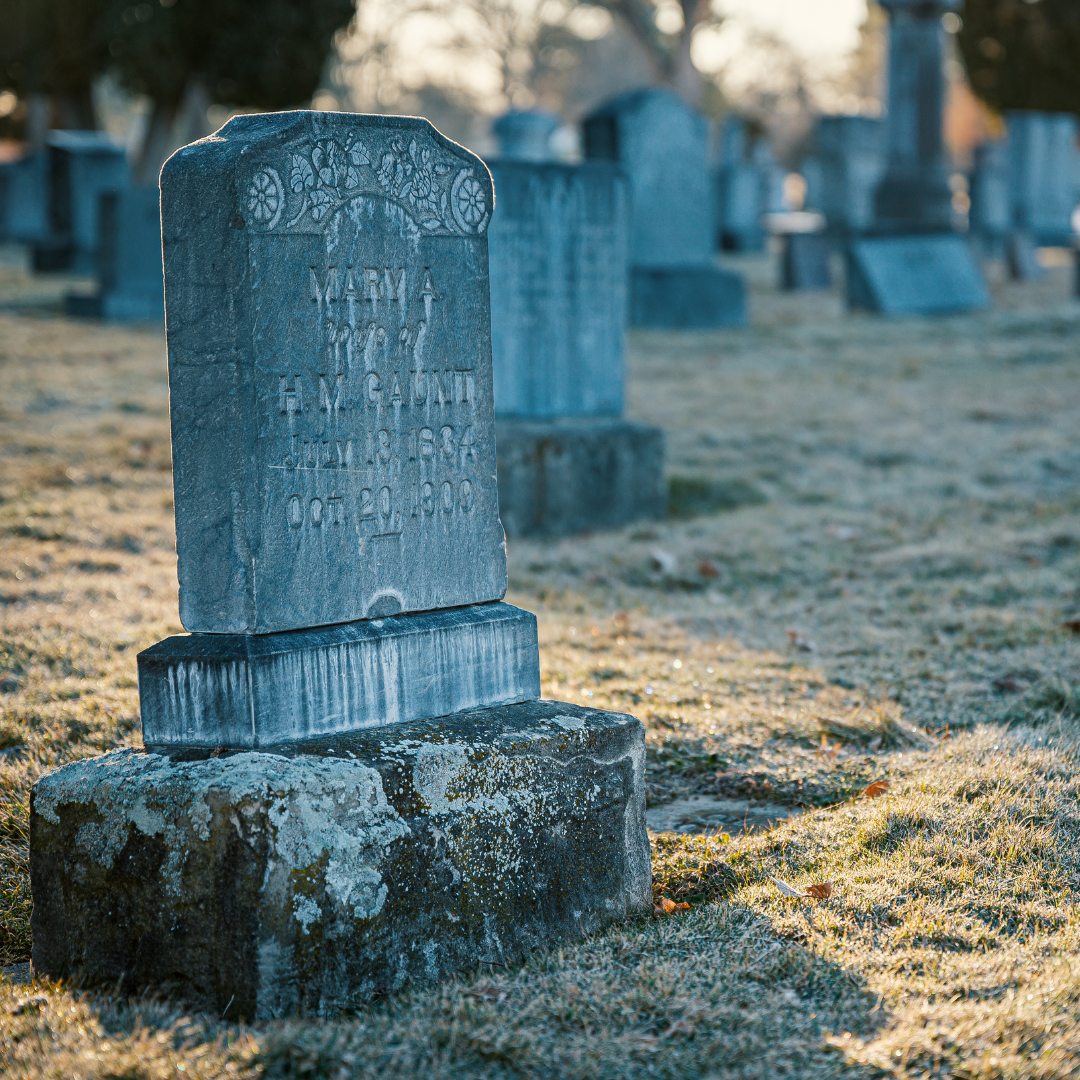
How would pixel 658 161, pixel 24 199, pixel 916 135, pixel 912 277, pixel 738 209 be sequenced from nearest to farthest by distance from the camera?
pixel 658 161 → pixel 912 277 → pixel 916 135 → pixel 24 199 → pixel 738 209

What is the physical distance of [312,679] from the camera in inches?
111

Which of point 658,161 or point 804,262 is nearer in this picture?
point 658,161

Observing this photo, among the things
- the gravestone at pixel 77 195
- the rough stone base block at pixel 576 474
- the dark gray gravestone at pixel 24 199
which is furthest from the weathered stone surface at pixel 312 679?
the dark gray gravestone at pixel 24 199

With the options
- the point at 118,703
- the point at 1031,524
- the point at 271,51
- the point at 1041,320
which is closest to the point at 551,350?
the point at 1031,524

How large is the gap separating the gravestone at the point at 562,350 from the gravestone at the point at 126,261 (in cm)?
739

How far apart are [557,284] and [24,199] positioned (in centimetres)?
1972

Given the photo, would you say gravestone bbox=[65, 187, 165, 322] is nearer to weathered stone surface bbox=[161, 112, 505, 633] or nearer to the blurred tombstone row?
the blurred tombstone row

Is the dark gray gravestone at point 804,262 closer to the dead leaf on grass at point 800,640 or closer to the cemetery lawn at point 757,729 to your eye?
the cemetery lawn at point 757,729

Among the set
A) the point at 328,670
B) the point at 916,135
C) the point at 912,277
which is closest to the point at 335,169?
the point at 328,670

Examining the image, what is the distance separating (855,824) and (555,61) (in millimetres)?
55446

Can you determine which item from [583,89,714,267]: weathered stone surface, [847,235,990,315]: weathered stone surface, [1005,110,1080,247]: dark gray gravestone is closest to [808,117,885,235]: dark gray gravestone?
[1005,110,1080,247]: dark gray gravestone

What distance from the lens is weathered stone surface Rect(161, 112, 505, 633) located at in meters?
2.71

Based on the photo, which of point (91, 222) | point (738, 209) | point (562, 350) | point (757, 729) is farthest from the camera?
point (738, 209)

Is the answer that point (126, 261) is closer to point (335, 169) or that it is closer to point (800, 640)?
point (800, 640)
